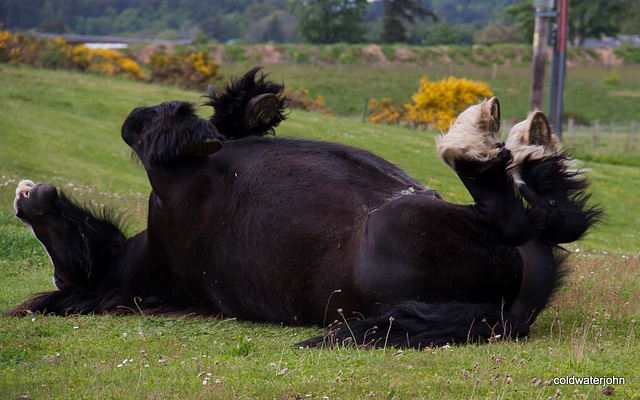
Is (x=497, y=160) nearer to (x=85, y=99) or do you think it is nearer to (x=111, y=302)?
(x=111, y=302)

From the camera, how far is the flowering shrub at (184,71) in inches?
1323

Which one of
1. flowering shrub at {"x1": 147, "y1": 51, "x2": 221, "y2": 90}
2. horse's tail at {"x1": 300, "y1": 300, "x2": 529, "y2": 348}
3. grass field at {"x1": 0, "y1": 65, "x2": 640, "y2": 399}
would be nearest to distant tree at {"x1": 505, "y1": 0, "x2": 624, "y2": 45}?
flowering shrub at {"x1": 147, "y1": 51, "x2": 221, "y2": 90}

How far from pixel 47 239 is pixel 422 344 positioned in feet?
9.65

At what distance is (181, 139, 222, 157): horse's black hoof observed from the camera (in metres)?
4.30

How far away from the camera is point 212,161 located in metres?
4.52

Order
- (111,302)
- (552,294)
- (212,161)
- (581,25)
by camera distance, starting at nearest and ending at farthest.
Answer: (552,294)
(212,161)
(111,302)
(581,25)

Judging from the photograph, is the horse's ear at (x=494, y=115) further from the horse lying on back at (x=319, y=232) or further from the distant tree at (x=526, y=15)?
the distant tree at (x=526, y=15)

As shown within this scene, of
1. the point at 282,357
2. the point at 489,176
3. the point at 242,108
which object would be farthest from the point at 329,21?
the point at 282,357

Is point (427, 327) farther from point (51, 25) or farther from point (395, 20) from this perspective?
point (395, 20)

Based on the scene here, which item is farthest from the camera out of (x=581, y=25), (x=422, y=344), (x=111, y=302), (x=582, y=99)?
(x=581, y=25)

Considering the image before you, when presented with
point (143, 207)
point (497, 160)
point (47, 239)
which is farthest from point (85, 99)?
point (497, 160)

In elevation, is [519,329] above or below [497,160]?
below

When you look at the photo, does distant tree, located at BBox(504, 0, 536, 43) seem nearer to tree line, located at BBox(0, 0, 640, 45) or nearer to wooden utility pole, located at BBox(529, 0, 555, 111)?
tree line, located at BBox(0, 0, 640, 45)

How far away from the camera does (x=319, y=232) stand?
13.0ft
